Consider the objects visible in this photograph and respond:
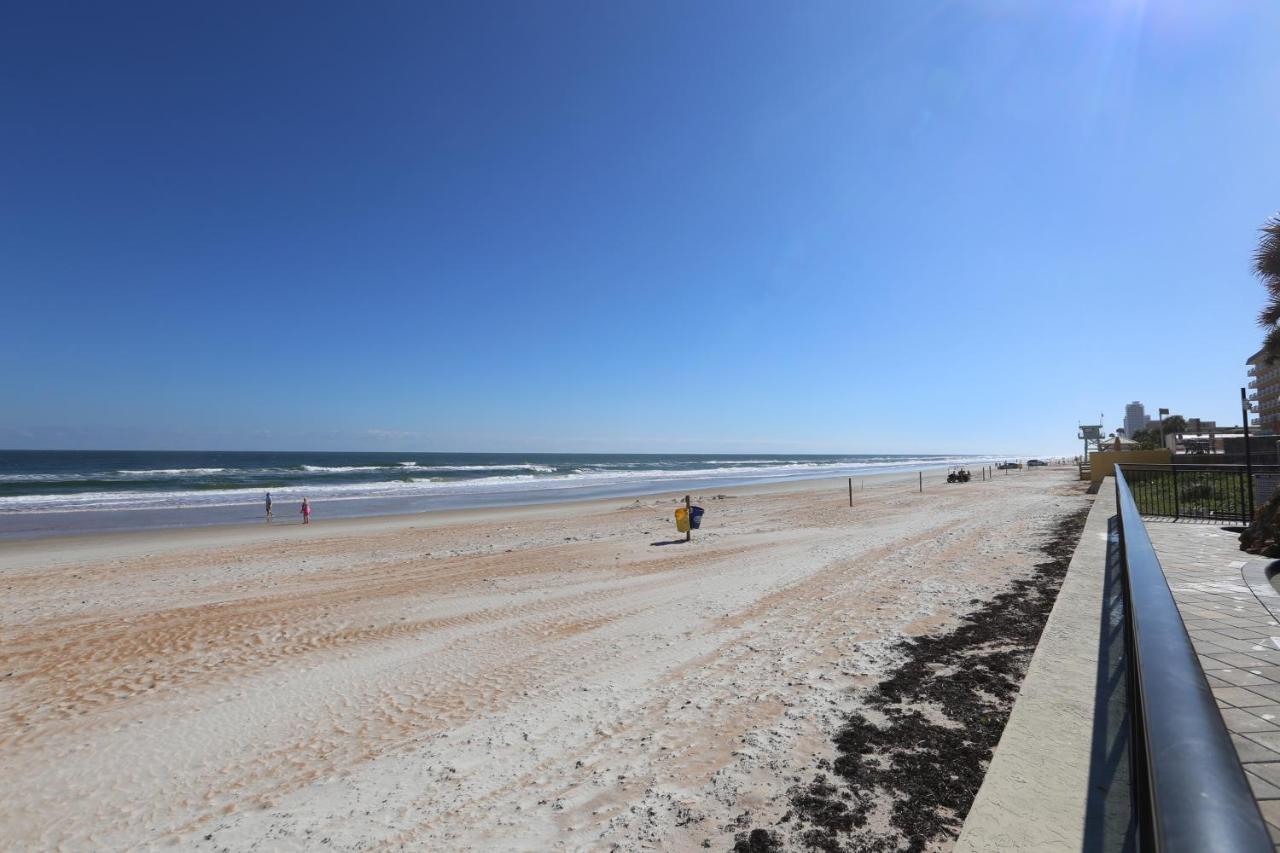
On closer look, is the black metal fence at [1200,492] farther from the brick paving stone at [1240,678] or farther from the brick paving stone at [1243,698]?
the brick paving stone at [1243,698]

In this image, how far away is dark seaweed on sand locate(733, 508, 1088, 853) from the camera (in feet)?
11.8

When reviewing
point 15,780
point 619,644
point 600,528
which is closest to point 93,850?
point 15,780

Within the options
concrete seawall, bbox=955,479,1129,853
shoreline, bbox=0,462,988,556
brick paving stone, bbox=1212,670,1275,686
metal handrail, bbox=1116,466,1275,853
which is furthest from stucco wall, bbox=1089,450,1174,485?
metal handrail, bbox=1116,466,1275,853

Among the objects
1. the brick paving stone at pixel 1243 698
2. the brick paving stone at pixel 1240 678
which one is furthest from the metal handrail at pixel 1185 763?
the brick paving stone at pixel 1240 678

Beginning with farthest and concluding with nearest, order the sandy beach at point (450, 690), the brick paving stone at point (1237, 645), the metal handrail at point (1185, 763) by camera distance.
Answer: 1. the sandy beach at point (450, 690)
2. the brick paving stone at point (1237, 645)
3. the metal handrail at point (1185, 763)

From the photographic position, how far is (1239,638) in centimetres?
467

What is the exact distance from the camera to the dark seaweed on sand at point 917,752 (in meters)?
3.61

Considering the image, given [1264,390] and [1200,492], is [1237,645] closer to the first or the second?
[1200,492]

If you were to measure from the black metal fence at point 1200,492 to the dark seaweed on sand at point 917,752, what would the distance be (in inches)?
281

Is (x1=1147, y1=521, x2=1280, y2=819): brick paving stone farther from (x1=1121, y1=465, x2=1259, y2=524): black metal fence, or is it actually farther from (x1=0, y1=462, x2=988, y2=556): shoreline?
(x1=0, y1=462, x2=988, y2=556): shoreline

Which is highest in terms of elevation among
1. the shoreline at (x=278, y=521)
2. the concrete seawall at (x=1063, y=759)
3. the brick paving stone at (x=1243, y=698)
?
the brick paving stone at (x=1243, y=698)

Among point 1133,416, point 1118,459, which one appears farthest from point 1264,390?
point 1133,416

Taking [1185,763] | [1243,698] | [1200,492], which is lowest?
[1243,698]

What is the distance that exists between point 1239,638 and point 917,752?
276 centimetres
